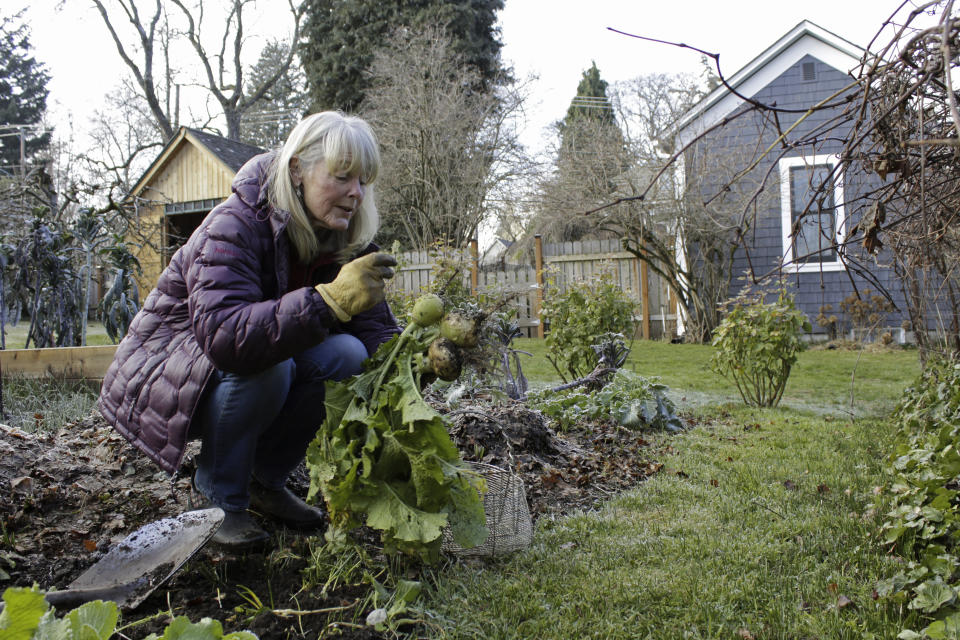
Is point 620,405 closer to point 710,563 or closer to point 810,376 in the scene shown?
point 710,563

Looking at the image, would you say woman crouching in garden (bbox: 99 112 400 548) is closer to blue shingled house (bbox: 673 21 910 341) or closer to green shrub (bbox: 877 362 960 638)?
green shrub (bbox: 877 362 960 638)

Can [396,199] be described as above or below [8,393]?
above

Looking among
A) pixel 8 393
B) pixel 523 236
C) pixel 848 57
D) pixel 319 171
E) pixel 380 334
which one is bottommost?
pixel 8 393

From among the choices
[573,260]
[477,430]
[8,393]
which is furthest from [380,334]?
[573,260]

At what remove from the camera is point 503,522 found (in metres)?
2.28

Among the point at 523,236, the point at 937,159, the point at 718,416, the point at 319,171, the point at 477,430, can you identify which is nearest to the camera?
the point at 319,171

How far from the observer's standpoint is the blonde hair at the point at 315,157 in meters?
2.03

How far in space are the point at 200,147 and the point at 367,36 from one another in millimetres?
6215

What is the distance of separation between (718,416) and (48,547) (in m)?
4.39

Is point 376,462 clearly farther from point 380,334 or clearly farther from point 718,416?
point 718,416

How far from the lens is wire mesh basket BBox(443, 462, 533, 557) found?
2221 mm

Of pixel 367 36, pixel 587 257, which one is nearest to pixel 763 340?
pixel 587 257

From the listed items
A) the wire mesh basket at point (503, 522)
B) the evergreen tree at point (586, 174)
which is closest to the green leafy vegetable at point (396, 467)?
the wire mesh basket at point (503, 522)

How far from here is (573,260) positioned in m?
12.5
